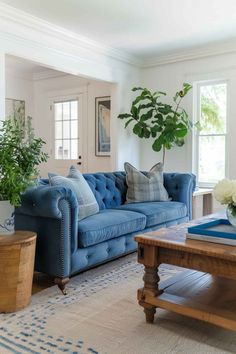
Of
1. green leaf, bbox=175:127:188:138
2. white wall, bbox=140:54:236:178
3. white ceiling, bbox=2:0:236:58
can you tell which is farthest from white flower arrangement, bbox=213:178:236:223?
white wall, bbox=140:54:236:178

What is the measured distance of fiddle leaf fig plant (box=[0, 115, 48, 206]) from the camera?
2289mm

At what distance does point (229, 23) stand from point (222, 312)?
3.60 meters

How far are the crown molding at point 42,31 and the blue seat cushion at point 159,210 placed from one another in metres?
2.31

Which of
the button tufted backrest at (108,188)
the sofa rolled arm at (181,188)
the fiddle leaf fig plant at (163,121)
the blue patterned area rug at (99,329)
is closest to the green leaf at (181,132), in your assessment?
the fiddle leaf fig plant at (163,121)

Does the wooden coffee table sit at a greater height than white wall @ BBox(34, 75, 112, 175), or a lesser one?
lesser

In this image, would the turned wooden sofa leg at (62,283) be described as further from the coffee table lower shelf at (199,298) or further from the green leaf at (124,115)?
the green leaf at (124,115)

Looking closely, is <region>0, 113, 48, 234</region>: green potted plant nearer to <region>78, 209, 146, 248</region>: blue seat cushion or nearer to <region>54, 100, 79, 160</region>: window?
<region>78, 209, 146, 248</region>: blue seat cushion

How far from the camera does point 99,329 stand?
2.04m

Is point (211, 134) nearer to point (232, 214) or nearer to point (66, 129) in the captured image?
point (66, 129)

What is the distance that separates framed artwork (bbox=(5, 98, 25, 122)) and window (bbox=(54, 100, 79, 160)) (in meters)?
0.67

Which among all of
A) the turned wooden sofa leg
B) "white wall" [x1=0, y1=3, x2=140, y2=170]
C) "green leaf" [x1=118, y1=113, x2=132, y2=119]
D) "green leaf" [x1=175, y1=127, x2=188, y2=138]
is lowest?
the turned wooden sofa leg

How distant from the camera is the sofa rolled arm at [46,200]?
2.49 metres

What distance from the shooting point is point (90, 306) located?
2.35m

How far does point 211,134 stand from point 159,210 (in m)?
2.24
